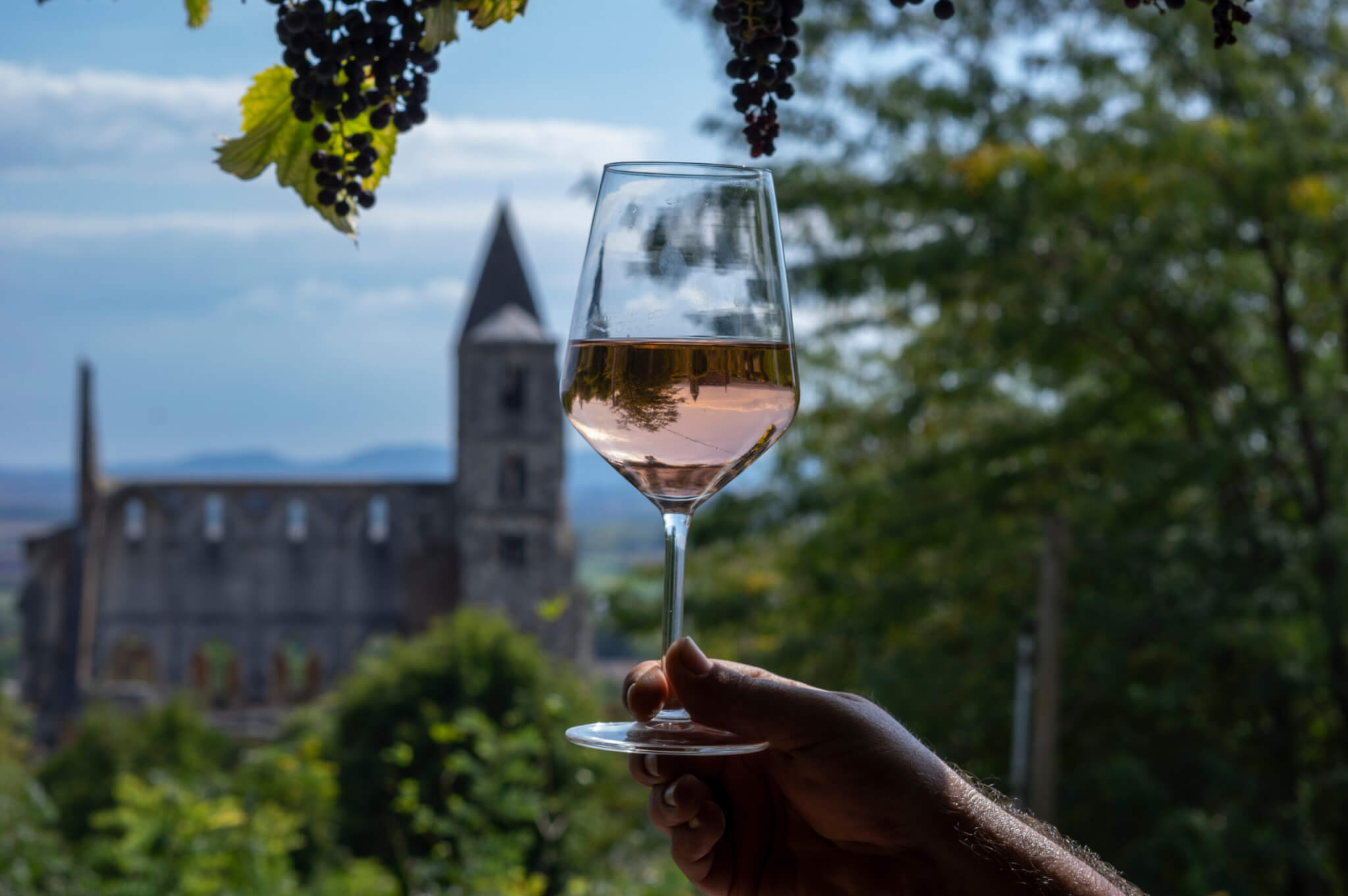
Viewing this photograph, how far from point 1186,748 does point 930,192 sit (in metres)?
3.15

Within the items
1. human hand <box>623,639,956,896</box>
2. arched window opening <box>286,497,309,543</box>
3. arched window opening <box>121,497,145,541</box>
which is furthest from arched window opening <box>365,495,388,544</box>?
human hand <box>623,639,956,896</box>

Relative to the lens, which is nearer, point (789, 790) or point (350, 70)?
point (350, 70)

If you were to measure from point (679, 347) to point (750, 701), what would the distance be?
239 mm

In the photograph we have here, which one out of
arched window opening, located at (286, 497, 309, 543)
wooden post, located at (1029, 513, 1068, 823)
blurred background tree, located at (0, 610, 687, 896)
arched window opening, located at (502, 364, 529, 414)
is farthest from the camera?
arched window opening, located at (286, 497, 309, 543)

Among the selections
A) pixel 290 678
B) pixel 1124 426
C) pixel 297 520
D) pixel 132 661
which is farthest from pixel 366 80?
pixel 132 661

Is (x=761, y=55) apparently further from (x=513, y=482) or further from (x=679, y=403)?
(x=513, y=482)

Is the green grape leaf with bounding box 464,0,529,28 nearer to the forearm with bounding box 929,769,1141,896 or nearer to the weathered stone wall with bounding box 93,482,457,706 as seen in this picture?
the forearm with bounding box 929,769,1141,896

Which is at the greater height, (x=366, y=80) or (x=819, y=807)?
(x=366, y=80)

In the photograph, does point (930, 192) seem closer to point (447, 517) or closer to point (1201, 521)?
point (1201, 521)

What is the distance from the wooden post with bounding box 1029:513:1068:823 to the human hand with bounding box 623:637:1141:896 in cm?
495

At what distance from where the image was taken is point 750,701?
854 millimetres

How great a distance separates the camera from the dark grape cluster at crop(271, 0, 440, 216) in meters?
0.66

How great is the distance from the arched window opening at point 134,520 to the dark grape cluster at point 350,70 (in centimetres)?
3399

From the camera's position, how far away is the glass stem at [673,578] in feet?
2.68
